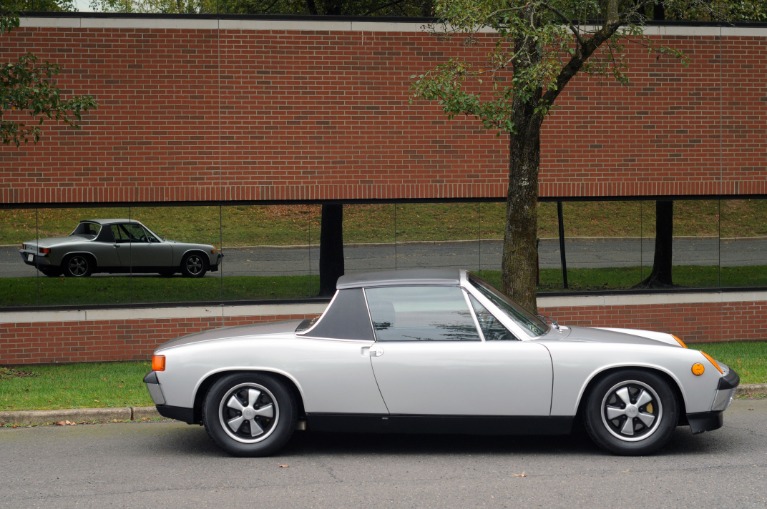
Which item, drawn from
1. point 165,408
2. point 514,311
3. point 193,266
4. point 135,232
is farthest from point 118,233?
point 514,311

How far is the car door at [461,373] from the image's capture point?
23.6 feet

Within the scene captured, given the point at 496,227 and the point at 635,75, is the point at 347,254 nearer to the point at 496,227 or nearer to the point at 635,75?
the point at 496,227

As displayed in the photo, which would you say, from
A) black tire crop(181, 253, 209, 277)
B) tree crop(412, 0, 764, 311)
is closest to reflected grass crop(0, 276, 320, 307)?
black tire crop(181, 253, 209, 277)

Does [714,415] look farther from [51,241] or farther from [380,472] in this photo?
[51,241]

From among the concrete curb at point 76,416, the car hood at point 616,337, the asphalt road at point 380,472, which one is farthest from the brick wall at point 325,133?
the car hood at point 616,337

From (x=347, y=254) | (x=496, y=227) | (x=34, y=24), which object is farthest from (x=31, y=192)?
(x=496, y=227)

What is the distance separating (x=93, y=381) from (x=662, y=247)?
8.33 meters

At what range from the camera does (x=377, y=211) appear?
14.1 m

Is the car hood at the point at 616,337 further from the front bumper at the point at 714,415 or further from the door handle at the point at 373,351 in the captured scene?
the door handle at the point at 373,351

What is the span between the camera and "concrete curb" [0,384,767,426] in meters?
8.91

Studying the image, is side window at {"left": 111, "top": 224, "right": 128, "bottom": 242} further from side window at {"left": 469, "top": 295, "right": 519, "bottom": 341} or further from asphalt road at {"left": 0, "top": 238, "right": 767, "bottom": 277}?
side window at {"left": 469, "top": 295, "right": 519, "bottom": 341}

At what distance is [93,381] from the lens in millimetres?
11250

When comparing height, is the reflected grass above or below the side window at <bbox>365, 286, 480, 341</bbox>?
below

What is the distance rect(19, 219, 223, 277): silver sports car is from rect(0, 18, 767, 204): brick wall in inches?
17.0
